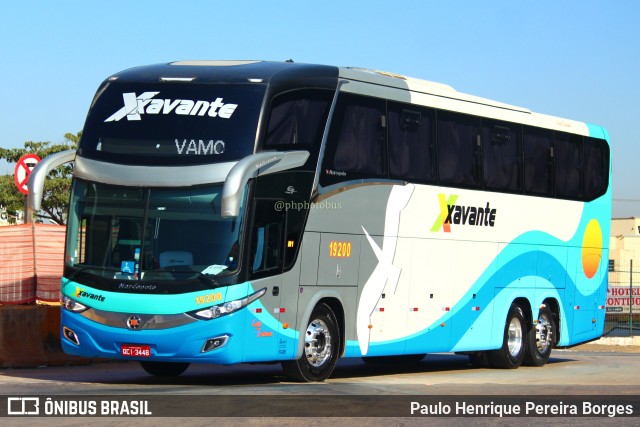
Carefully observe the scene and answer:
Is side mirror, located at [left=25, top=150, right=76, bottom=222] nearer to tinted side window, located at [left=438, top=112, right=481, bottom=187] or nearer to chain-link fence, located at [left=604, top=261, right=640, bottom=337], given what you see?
tinted side window, located at [left=438, top=112, right=481, bottom=187]

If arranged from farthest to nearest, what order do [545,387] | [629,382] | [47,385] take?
1. [629,382]
2. [545,387]
3. [47,385]

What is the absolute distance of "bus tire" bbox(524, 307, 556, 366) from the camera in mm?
23391

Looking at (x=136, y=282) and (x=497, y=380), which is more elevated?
(x=136, y=282)

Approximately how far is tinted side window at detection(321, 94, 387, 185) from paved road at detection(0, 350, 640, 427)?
3.06 metres

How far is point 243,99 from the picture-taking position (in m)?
16.1

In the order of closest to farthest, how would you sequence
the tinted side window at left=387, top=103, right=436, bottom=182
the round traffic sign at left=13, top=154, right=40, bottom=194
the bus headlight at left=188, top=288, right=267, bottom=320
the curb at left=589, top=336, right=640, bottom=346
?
1. the bus headlight at left=188, top=288, right=267, bottom=320
2. the tinted side window at left=387, top=103, right=436, bottom=182
3. the round traffic sign at left=13, top=154, right=40, bottom=194
4. the curb at left=589, top=336, right=640, bottom=346

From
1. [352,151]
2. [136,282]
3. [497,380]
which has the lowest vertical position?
[497,380]

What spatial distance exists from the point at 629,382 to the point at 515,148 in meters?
5.15

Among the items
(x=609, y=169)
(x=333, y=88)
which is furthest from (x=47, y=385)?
(x=609, y=169)

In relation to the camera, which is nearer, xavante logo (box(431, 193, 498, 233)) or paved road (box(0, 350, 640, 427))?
paved road (box(0, 350, 640, 427))

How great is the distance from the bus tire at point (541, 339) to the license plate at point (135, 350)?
9.86 m

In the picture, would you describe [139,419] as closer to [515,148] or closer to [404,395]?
[404,395]

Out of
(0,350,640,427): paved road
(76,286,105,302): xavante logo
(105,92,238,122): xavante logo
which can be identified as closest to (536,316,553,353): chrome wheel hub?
(0,350,640,427): paved road

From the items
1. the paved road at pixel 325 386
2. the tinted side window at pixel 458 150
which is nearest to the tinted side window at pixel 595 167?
the paved road at pixel 325 386
